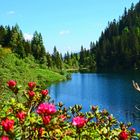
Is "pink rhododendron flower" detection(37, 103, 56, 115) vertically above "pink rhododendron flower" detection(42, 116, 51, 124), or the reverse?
"pink rhododendron flower" detection(37, 103, 56, 115)

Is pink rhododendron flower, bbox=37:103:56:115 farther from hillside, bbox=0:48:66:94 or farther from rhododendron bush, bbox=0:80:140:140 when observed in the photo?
hillside, bbox=0:48:66:94

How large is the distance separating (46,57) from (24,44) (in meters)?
14.3

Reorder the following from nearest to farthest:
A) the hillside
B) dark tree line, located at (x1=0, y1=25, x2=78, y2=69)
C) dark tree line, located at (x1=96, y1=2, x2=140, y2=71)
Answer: the hillside, dark tree line, located at (x1=0, y1=25, x2=78, y2=69), dark tree line, located at (x1=96, y1=2, x2=140, y2=71)

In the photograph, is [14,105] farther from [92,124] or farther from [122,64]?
[122,64]

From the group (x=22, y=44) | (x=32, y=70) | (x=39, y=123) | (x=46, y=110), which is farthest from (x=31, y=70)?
(x=46, y=110)

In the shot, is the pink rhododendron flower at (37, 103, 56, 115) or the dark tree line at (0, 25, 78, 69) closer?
the pink rhododendron flower at (37, 103, 56, 115)

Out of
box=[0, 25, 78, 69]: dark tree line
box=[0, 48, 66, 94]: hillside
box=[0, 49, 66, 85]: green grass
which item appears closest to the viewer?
box=[0, 49, 66, 85]: green grass

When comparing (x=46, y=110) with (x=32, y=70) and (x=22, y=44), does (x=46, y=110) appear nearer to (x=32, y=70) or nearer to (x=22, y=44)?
(x=32, y=70)

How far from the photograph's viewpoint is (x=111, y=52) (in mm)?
193000

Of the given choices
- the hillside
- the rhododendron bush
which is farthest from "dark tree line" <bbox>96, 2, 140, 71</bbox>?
the rhododendron bush

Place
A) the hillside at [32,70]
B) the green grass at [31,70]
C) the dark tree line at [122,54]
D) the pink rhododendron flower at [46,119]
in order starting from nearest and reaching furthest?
the pink rhododendron flower at [46,119]
the green grass at [31,70]
the hillside at [32,70]
the dark tree line at [122,54]

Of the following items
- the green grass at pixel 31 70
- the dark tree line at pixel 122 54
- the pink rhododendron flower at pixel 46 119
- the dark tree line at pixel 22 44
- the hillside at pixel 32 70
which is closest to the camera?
the pink rhododendron flower at pixel 46 119

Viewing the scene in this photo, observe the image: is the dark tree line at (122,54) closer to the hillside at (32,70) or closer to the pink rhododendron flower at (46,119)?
the hillside at (32,70)

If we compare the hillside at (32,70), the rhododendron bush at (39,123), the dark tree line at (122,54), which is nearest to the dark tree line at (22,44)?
the hillside at (32,70)
